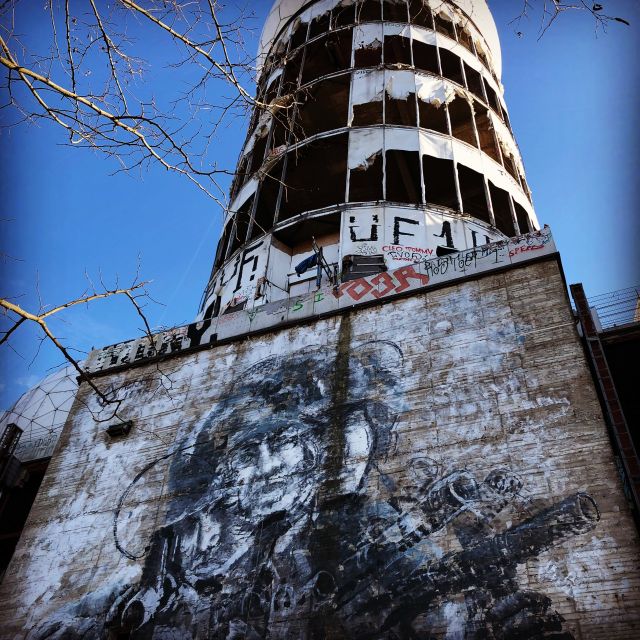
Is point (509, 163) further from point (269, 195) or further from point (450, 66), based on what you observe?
point (269, 195)

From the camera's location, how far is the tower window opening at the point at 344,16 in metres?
28.3

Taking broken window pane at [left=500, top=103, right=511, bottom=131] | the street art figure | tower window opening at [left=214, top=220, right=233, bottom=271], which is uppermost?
broken window pane at [left=500, top=103, right=511, bottom=131]

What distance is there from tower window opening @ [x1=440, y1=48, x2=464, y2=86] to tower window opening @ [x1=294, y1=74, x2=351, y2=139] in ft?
15.7

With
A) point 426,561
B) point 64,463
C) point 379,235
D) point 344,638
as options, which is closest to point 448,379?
point 426,561

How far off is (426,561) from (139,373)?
9.71 meters

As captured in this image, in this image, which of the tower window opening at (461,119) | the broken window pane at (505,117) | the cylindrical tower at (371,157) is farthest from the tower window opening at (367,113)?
the broken window pane at (505,117)

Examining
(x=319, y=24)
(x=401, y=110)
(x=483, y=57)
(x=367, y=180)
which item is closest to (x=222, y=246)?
(x=367, y=180)

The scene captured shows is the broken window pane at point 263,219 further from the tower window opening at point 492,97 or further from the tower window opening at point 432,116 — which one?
the tower window opening at point 492,97

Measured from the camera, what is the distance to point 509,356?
12352 millimetres

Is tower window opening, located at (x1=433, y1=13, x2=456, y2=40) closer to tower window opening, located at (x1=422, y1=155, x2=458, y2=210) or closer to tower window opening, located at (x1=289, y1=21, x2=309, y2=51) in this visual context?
tower window opening, located at (x1=289, y1=21, x2=309, y2=51)

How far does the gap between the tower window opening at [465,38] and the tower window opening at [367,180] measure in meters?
9.74

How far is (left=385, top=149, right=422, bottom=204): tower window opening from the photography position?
22562mm

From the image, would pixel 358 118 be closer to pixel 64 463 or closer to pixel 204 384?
pixel 204 384

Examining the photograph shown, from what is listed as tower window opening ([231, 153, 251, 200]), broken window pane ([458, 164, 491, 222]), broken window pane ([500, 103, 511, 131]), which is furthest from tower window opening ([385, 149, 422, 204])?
broken window pane ([500, 103, 511, 131])
